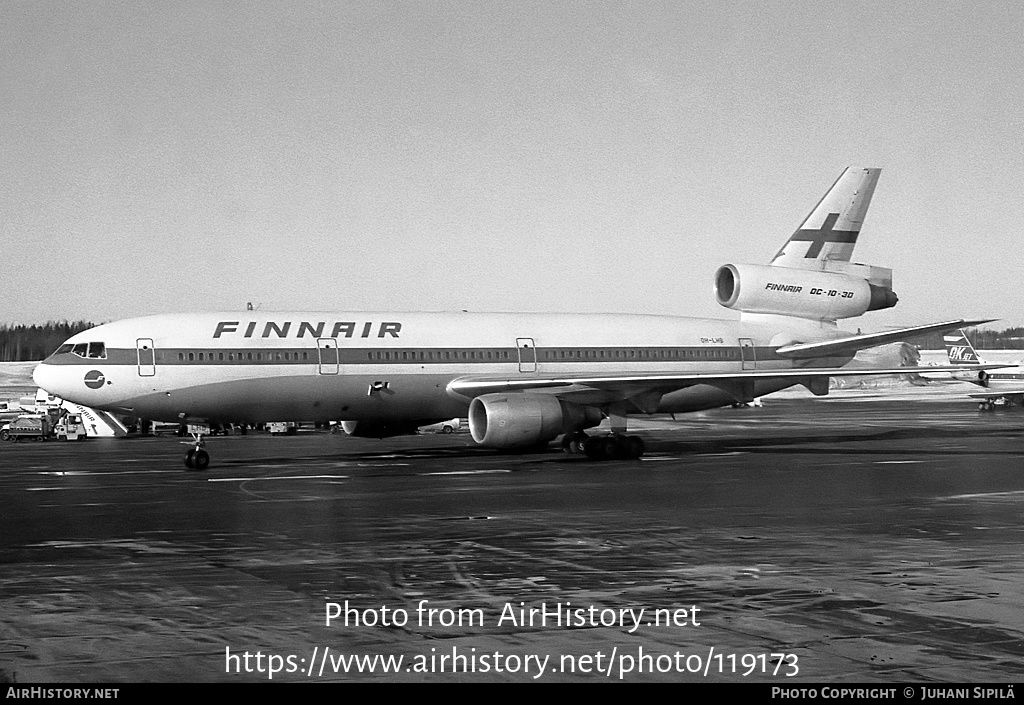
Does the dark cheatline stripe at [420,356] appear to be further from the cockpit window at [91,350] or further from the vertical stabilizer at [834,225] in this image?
the vertical stabilizer at [834,225]

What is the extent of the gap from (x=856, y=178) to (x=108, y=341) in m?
22.7

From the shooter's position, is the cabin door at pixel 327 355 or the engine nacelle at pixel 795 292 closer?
the cabin door at pixel 327 355

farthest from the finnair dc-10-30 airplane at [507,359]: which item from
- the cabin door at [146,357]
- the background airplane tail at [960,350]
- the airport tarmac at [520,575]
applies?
the background airplane tail at [960,350]

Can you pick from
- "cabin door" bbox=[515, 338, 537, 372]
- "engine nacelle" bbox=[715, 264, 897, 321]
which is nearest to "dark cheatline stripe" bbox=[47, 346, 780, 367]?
"cabin door" bbox=[515, 338, 537, 372]

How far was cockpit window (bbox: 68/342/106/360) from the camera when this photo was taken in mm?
26922

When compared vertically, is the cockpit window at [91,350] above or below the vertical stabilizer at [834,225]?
below

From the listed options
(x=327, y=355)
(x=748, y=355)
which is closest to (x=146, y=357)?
(x=327, y=355)

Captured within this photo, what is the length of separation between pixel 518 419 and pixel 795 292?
11.4 metres

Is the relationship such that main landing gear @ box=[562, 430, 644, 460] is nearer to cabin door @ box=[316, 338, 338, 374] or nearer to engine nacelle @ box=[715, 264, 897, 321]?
cabin door @ box=[316, 338, 338, 374]

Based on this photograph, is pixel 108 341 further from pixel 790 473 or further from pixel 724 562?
pixel 724 562

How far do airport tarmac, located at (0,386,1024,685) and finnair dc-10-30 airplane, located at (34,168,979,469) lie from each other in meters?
3.36

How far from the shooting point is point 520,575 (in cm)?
1114

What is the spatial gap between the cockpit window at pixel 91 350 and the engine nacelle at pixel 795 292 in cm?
1818

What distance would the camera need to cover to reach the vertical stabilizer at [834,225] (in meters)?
34.7
